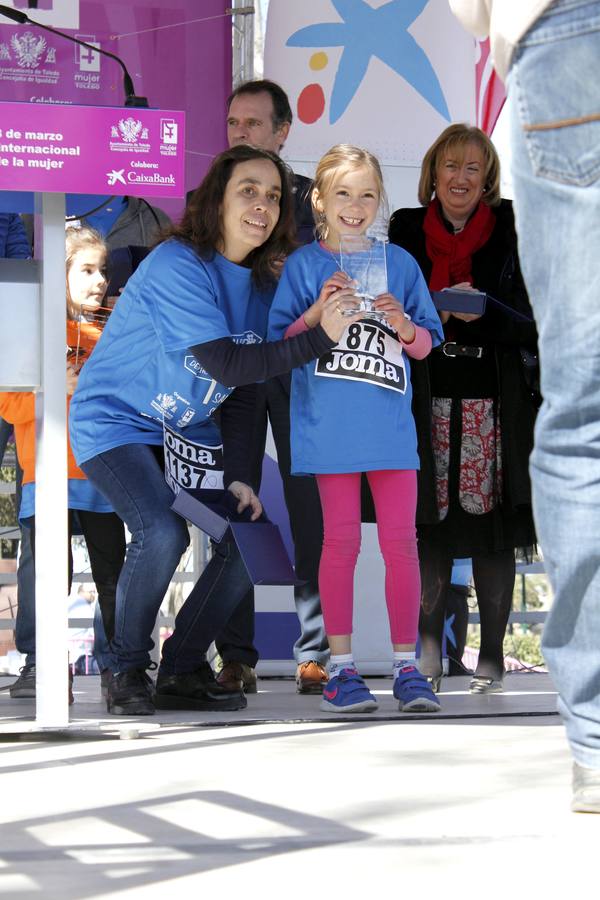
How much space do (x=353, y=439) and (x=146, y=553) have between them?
0.52 m

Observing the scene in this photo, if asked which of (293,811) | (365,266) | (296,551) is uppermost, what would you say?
(365,266)

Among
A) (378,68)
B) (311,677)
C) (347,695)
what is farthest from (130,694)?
(378,68)

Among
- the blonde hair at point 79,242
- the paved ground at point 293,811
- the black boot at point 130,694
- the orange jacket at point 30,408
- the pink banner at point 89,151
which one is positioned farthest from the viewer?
the blonde hair at point 79,242

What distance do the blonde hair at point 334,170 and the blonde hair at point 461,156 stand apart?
49 centimetres

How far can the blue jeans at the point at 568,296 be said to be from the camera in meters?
1.59

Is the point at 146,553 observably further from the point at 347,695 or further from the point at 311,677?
the point at 311,677

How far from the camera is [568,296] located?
63.2 inches

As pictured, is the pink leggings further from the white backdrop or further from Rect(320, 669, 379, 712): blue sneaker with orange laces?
the white backdrop

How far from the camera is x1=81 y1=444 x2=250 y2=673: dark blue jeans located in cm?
303

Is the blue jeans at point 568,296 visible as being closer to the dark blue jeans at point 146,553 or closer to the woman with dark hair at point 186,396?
the woman with dark hair at point 186,396

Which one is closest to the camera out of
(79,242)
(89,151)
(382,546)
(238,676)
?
(89,151)

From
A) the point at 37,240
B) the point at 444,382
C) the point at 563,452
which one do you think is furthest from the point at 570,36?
the point at 444,382

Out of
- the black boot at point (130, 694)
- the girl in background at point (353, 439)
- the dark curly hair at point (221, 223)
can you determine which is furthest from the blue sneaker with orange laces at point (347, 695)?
the dark curly hair at point (221, 223)

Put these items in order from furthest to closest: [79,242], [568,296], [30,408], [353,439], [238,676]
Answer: [79,242], [238,676], [30,408], [353,439], [568,296]
